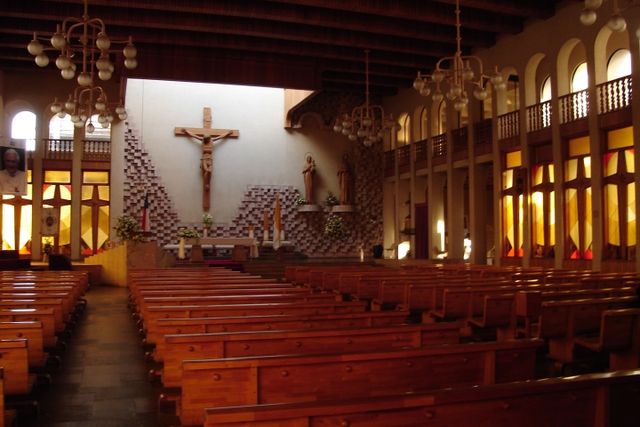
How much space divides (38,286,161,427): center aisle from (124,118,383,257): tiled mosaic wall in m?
12.7

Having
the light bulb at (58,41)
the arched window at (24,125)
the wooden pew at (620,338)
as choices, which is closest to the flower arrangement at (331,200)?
the arched window at (24,125)

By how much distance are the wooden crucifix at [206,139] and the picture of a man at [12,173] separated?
5.49m

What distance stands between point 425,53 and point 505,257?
6.12 metres

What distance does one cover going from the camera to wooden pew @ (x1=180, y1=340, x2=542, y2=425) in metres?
2.72

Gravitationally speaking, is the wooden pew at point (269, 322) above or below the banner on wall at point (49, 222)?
below

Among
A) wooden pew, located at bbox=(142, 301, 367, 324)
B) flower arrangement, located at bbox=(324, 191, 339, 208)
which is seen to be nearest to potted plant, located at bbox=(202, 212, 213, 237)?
flower arrangement, located at bbox=(324, 191, 339, 208)

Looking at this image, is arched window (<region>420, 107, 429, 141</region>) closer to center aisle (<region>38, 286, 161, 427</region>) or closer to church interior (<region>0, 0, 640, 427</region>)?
church interior (<region>0, 0, 640, 427</region>)

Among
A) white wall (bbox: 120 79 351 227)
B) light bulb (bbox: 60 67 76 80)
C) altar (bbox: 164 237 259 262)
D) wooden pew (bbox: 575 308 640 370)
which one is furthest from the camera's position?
white wall (bbox: 120 79 351 227)

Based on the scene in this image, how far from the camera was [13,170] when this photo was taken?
17016 mm

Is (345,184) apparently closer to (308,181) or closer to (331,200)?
(331,200)

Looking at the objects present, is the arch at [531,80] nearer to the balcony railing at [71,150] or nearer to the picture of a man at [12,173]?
the balcony railing at [71,150]

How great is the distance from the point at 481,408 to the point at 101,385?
12.0 ft

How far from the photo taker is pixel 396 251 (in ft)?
69.3

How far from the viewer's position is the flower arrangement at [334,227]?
21516mm
